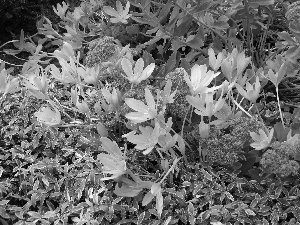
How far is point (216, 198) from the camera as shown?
1.52 metres

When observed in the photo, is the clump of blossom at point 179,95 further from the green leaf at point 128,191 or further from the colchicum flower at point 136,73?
the green leaf at point 128,191

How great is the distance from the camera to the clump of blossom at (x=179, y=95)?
1.50 metres

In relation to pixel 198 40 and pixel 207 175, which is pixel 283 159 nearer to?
pixel 207 175

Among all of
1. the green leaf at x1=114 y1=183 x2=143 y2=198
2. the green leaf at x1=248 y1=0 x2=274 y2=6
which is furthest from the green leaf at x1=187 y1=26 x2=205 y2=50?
the green leaf at x1=114 y1=183 x2=143 y2=198

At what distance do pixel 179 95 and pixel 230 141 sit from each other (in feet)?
0.72

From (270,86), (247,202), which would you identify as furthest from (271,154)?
(270,86)

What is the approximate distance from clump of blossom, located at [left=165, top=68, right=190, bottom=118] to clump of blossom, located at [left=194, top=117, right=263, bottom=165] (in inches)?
4.8

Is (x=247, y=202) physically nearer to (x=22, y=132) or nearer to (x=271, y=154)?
(x=271, y=154)

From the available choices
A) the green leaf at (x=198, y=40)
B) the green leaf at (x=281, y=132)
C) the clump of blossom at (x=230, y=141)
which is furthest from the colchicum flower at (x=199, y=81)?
the green leaf at (x=198, y=40)

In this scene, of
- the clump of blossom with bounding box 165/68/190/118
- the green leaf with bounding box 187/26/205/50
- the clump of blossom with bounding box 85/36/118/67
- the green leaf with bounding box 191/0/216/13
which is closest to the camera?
the clump of blossom with bounding box 165/68/190/118

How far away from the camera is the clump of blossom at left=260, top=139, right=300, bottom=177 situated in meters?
1.35

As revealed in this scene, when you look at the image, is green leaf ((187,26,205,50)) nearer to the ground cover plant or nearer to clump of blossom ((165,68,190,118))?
the ground cover plant

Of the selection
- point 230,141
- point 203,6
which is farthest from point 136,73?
point 203,6

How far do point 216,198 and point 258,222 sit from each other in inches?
5.9
